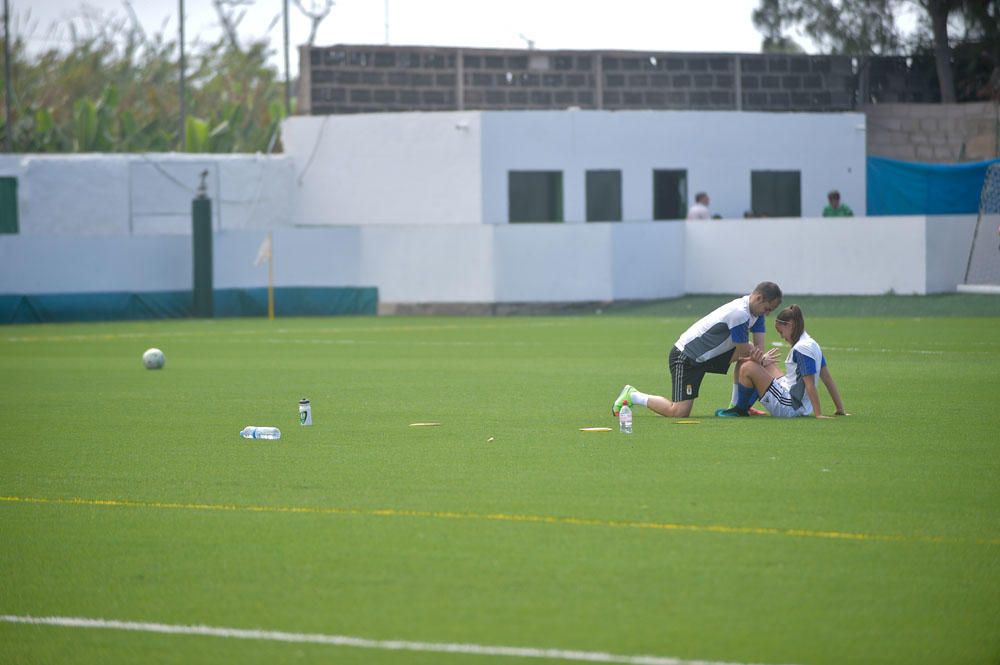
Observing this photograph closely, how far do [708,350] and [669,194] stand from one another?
2834 cm

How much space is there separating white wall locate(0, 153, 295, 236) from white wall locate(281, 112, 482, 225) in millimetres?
1085

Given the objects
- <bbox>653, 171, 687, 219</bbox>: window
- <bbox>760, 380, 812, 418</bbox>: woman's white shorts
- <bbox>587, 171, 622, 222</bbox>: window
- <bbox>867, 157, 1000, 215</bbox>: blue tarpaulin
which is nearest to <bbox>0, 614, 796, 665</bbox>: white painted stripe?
<bbox>760, 380, 812, 418</bbox>: woman's white shorts

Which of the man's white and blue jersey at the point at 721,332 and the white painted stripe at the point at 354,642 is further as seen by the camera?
the man's white and blue jersey at the point at 721,332

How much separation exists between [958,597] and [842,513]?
2244 mm

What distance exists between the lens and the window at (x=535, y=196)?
41656 millimetres

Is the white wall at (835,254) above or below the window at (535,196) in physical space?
below

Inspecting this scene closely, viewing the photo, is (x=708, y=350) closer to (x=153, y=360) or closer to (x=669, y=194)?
(x=153, y=360)

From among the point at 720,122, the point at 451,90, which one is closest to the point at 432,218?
the point at 451,90

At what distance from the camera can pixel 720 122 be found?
43562mm

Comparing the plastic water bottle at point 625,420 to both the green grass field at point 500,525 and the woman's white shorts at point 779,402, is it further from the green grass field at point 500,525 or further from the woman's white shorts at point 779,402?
the woman's white shorts at point 779,402

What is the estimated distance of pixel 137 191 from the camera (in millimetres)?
42344

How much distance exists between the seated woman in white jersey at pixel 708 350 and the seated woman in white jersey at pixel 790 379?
19cm

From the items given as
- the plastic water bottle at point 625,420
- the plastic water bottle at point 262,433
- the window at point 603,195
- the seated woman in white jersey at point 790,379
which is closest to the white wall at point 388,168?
the window at point 603,195

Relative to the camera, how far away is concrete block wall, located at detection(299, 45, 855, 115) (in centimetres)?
4416
